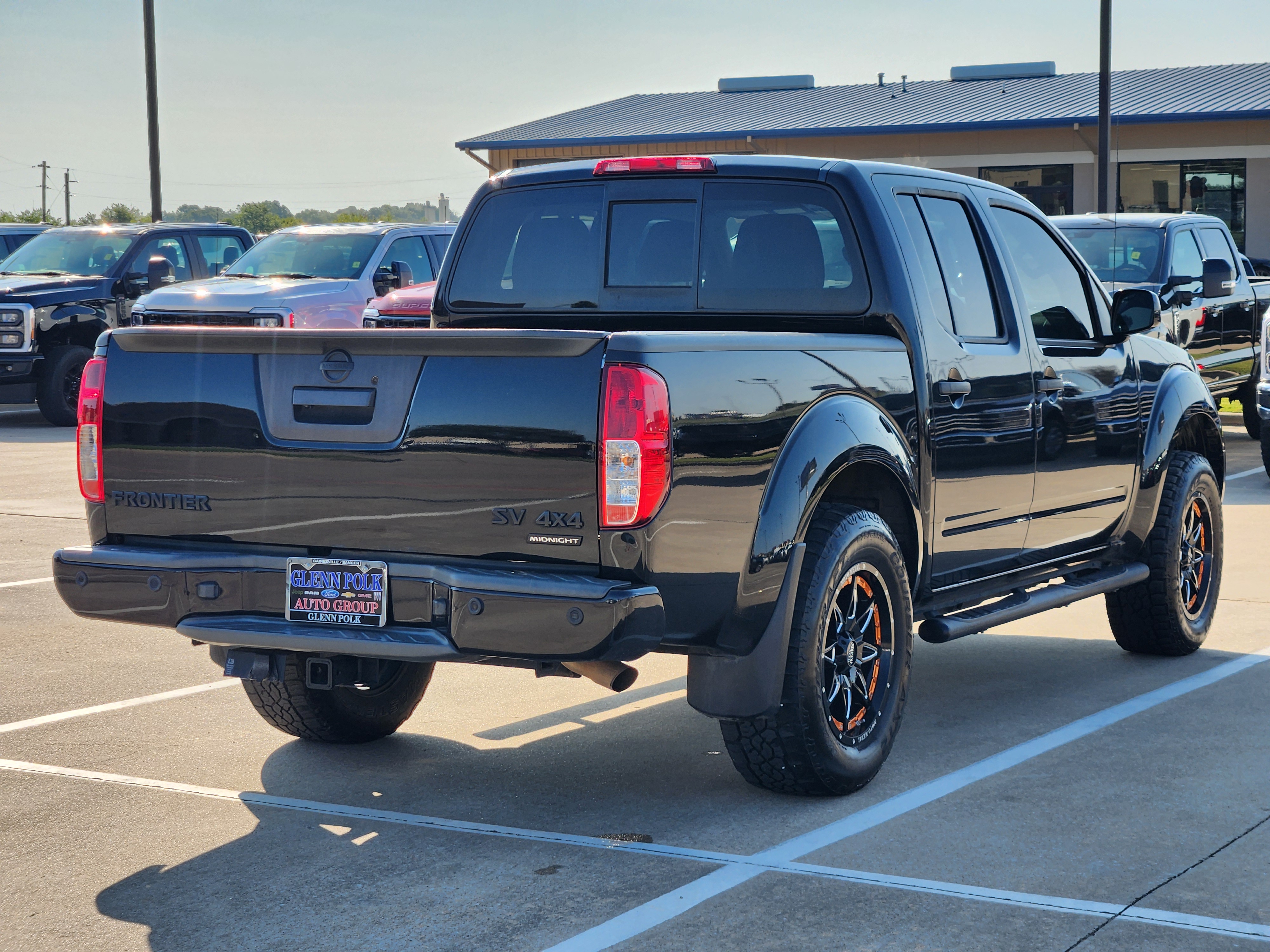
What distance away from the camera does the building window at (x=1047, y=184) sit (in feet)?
106

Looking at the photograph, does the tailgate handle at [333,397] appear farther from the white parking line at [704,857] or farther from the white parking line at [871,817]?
the white parking line at [871,817]

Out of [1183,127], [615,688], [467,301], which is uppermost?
[1183,127]

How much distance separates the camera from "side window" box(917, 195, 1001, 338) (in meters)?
5.94

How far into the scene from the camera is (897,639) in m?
5.33

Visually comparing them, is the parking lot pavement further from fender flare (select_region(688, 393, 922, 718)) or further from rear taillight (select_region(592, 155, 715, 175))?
rear taillight (select_region(592, 155, 715, 175))

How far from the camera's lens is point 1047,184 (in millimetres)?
32531

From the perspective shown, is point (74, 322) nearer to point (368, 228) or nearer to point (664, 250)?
point (368, 228)

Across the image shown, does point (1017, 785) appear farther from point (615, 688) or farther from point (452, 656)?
point (452, 656)

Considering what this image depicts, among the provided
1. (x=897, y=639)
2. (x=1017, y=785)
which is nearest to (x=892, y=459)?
(x=897, y=639)

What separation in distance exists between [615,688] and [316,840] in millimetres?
993

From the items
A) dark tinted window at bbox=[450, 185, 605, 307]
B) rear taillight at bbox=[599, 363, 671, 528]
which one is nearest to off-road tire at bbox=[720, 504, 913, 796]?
Result: rear taillight at bbox=[599, 363, 671, 528]

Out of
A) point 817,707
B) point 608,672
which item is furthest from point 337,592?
point 817,707

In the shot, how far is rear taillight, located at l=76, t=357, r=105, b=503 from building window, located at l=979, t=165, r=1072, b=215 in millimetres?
29232

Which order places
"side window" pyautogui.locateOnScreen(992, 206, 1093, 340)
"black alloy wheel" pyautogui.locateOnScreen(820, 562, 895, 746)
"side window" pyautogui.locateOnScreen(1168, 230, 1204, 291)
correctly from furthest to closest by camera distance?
"side window" pyautogui.locateOnScreen(1168, 230, 1204, 291) → "side window" pyautogui.locateOnScreen(992, 206, 1093, 340) → "black alloy wheel" pyautogui.locateOnScreen(820, 562, 895, 746)
